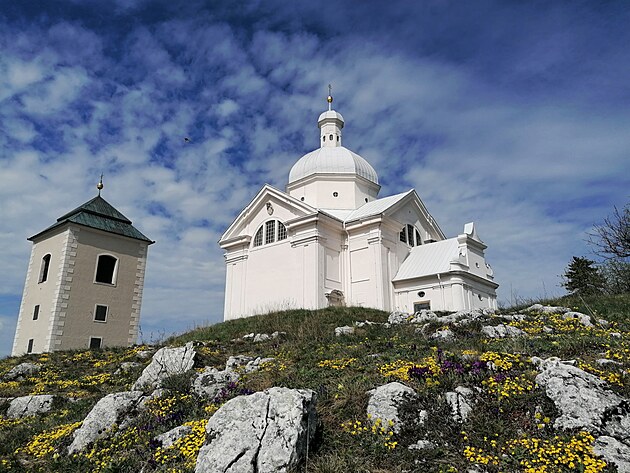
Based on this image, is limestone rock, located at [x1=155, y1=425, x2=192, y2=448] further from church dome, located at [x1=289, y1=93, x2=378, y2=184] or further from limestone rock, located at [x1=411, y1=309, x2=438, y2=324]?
church dome, located at [x1=289, y1=93, x2=378, y2=184]

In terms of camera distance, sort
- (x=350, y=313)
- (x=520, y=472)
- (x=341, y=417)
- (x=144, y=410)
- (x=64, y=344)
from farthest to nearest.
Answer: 1. (x=64, y=344)
2. (x=350, y=313)
3. (x=144, y=410)
4. (x=341, y=417)
5. (x=520, y=472)

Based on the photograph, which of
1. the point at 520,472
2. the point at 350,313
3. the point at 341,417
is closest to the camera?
the point at 520,472

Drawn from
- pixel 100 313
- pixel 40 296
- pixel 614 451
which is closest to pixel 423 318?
pixel 614 451

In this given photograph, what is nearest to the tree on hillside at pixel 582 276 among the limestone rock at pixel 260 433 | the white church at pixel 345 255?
the white church at pixel 345 255

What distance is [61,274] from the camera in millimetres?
25891

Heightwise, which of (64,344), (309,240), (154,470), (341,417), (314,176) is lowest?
(154,470)

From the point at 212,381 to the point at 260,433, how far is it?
A: 4457 millimetres

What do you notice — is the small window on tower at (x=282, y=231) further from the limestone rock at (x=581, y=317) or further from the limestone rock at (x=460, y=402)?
the limestone rock at (x=460, y=402)

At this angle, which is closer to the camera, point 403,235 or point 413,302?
point 413,302

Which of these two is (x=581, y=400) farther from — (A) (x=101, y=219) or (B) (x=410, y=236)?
(A) (x=101, y=219)

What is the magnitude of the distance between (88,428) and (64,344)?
1922cm

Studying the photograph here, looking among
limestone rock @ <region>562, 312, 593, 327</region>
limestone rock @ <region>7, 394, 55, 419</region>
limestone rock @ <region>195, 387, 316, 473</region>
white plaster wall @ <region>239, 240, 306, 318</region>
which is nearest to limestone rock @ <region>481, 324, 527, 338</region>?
limestone rock @ <region>562, 312, 593, 327</region>

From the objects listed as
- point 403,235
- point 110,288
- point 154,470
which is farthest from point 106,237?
point 154,470

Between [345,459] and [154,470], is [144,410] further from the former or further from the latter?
[345,459]
